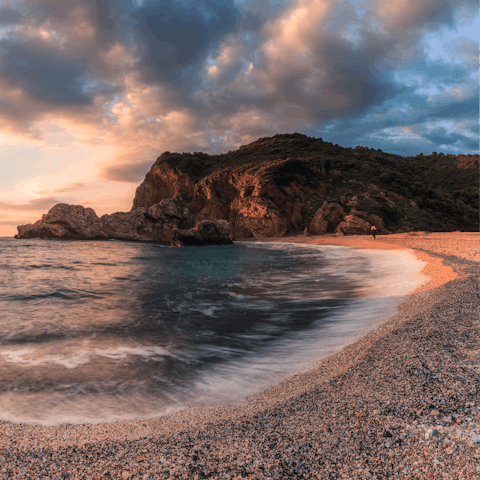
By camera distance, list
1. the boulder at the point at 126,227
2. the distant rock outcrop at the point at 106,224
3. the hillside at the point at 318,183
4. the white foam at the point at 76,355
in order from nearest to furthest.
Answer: the white foam at the point at 76,355, the hillside at the point at 318,183, the distant rock outcrop at the point at 106,224, the boulder at the point at 126,227

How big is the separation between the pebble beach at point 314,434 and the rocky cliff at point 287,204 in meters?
39.0

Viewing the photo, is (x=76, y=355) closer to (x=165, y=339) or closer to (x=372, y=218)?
(x=165, y=339)

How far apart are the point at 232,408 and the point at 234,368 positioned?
1278 mm

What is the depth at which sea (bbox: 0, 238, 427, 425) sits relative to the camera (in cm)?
365

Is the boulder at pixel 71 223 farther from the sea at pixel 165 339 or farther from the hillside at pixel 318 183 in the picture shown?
the sea at pixel 165 339

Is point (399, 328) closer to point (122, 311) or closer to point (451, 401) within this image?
point (451, 401)

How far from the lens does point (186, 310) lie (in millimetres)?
8242

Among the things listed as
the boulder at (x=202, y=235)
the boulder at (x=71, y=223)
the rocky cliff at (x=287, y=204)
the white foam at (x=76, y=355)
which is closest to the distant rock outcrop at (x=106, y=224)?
the boulder at (x=71, y=223)

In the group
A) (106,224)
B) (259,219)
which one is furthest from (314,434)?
(106,224)

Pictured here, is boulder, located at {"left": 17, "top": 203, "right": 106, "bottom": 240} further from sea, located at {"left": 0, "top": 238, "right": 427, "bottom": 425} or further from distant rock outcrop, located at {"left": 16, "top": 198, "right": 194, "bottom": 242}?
sea, located at {"left": 0, "top": 238, "right": 427, "bottom": 425}

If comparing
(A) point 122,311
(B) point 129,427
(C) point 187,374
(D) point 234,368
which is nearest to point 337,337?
(D) point 234,368

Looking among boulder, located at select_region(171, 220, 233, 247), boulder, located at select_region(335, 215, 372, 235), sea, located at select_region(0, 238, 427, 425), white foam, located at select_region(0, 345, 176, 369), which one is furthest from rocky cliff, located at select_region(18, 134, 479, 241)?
white foam, located at select_region(0, 345, 176, 369)

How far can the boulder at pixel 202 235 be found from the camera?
125 ft

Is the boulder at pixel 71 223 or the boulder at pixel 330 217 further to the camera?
the boulder at pixel 71 223
